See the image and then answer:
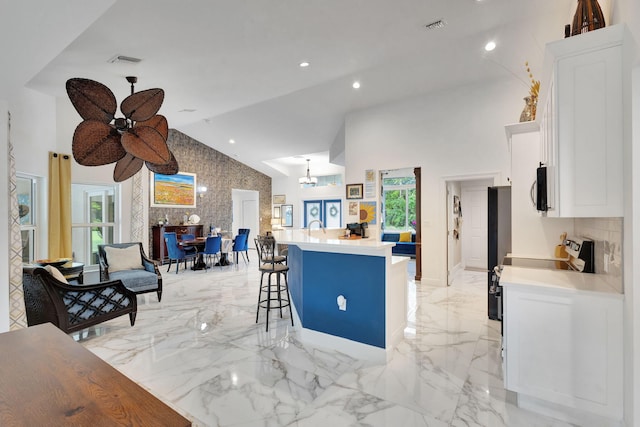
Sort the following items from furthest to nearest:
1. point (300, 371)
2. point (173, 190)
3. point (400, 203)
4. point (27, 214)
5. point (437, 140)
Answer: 1. point (400, 203)
2. point (173, 190)
3. point (437, 140)
4. point (27, 214)
5. point (300, 371)

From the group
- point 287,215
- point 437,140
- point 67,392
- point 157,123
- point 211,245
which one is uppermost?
point 437,140

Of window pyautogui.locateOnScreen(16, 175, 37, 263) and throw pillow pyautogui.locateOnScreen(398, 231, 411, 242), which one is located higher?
window pyautogui.locateOnScreen(16, 175, 37, 263)

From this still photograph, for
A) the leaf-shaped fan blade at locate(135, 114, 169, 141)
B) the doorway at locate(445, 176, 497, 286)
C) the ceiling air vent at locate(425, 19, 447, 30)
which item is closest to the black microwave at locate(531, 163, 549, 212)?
the ceiling air vent at locate(425, 19, 447, 30)

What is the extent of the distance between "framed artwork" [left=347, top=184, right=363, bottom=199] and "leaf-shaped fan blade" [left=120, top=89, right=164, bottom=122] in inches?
170

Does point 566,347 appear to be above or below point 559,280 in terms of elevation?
below

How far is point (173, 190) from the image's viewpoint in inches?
324

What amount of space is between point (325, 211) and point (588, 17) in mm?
9542

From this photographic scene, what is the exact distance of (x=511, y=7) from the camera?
10.8 ft

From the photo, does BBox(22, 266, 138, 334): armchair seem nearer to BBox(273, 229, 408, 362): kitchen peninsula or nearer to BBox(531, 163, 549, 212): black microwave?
BBox(273, 229, 408, 362): kitchen peninsula

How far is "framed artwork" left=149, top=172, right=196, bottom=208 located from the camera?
7807 mm

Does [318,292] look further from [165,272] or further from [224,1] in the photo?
[165,272]

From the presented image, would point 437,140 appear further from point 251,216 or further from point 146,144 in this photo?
point 251,216

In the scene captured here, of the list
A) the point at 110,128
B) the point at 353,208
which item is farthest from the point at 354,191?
the point at 110,128

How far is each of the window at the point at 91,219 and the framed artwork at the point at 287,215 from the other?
6018 millimetres
